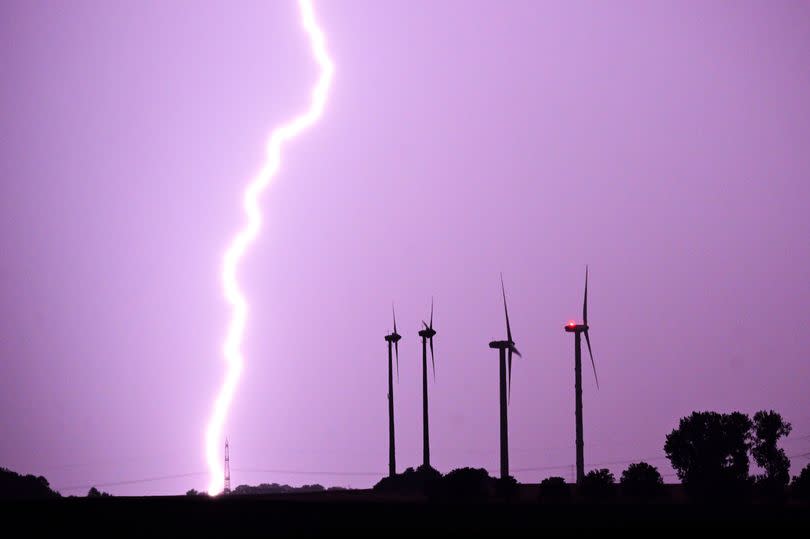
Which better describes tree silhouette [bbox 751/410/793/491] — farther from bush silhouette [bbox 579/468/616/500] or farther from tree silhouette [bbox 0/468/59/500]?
tree silhouette [bbox 0/468/59/500]

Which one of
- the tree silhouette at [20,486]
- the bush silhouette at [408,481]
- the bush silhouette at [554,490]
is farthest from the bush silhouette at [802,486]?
the tree silhouette at [20,486]

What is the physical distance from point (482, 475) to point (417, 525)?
3492cm

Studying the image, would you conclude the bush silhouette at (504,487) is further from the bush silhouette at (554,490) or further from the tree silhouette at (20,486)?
the tree silhouette at (20,486)

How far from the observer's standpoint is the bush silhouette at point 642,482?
6588 centimetres

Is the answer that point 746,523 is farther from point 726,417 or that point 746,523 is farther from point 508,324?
point 508,324

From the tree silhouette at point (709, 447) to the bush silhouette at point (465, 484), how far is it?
1256 centimetres

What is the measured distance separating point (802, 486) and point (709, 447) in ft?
26.9

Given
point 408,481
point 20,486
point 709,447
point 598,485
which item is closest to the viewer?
point 598,485

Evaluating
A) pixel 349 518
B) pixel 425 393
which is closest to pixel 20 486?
pixel 425 393

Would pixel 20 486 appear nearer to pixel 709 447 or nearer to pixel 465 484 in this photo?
pixel 465 484

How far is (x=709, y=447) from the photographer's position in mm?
73375

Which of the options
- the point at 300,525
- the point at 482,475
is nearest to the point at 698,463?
the point at 482,475

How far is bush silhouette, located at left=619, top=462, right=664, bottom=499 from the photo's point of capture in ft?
216

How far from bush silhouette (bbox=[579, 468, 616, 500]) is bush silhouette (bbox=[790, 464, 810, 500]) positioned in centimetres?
998
